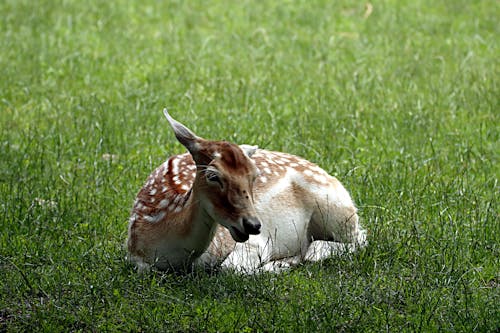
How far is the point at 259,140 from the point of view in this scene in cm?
953

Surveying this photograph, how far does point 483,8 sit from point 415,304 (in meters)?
9.81

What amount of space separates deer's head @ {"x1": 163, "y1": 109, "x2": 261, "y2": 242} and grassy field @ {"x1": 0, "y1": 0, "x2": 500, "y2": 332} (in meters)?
0.51

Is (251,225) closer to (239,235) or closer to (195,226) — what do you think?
(239,235)

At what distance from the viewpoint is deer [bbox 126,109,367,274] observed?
5.92 meters

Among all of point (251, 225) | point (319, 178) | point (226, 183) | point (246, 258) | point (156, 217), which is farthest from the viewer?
point (319, 178)

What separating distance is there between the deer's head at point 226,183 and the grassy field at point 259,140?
51cm

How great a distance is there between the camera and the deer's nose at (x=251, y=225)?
573cm

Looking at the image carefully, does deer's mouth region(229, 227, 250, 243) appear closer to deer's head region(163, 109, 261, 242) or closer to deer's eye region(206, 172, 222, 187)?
deer's head region(163, 109, 261, 242)

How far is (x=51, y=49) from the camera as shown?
1266 cm

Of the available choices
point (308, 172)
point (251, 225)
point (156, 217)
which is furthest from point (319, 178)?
point (251, 225)

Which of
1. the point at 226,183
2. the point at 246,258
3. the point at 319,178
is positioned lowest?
the point at 246,258

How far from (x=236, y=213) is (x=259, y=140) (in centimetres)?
375

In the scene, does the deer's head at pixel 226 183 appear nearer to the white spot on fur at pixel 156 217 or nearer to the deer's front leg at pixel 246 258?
the white spot on fur at pixel 156 217

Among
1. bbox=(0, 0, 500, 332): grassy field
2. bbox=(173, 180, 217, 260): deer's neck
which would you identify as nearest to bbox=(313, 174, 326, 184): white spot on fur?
bbox=(0, 0, 500, 332): grassy field
